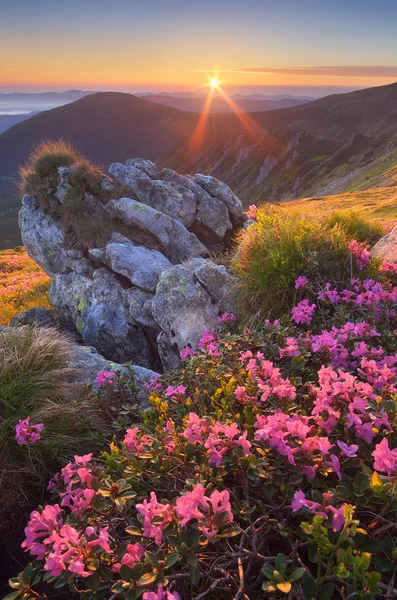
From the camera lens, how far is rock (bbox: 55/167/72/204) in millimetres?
14375

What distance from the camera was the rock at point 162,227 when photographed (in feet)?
43.1

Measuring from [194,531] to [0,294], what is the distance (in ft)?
60.9

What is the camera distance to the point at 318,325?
20.1ft

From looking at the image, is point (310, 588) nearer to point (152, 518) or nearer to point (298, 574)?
point (298, 574)

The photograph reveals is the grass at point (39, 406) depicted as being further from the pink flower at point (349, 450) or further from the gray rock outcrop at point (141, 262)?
the pink flower at point (349, 450)

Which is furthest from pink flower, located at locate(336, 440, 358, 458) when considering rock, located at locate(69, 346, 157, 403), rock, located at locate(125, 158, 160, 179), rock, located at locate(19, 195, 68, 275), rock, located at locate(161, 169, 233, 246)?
rock, located at locate(125, 158, 160, 179)

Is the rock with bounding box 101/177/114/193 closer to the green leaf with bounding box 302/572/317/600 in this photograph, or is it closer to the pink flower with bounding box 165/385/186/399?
the pink flower with bounding box 165/385/186/399

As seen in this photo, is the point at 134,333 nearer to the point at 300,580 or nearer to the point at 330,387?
the point at 330,387

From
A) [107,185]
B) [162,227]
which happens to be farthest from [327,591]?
[107,185]

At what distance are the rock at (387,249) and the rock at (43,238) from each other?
9.98 metres

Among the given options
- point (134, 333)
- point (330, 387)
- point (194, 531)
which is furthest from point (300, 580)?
point (134, 333)

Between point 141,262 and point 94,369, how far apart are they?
15.5 feet

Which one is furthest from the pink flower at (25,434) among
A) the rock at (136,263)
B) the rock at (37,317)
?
the rock at (37,317)

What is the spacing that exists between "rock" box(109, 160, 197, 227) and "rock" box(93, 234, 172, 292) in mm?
3333
